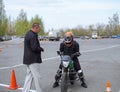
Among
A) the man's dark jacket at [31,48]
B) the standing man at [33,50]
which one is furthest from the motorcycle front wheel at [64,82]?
the man's dark jacket at [31,48]

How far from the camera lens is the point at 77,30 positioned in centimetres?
14262

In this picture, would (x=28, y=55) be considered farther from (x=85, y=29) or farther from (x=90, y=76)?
(x=85, y=29)

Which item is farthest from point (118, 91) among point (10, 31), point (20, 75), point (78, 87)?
point (10, 31)

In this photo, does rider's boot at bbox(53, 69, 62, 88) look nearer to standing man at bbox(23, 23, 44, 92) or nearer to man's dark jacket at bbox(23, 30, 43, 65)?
standing man at bbox(23, 23, 44, 92)

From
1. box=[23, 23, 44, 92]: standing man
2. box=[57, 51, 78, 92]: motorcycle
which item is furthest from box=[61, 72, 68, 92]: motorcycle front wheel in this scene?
box=[23, 23, 44, 92]: standing man

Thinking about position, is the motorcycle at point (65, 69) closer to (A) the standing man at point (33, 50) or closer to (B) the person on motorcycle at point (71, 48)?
(B) the person on motorcycle at point (71, 48)

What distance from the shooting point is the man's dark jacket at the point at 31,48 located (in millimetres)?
7066

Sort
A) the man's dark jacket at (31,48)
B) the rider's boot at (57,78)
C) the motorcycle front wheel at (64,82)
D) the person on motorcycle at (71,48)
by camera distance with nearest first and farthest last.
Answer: the man's dark jacket at (31,48) → the motorcycle front wheel at (64,82) → the person on motorcycle at (71,48) → the rider's boot at (57,78)

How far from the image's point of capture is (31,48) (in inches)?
280

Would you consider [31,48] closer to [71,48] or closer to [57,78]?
[71,48]

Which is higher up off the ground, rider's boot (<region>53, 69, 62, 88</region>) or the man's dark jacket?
the man's dark jacket

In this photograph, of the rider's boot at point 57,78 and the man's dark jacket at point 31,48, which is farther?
the rider's boot at point 57,78

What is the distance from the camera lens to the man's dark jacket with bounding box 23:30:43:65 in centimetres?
707

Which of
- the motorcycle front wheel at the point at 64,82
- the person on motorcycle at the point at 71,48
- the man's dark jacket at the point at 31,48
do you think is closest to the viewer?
the man's dark jacket at the point at 31,48
